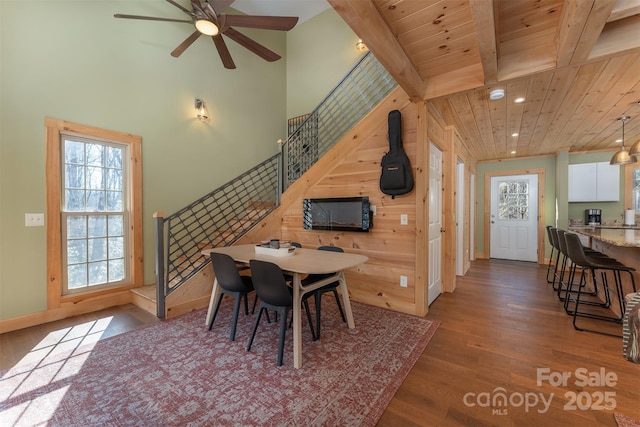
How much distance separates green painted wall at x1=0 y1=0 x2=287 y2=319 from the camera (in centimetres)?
254

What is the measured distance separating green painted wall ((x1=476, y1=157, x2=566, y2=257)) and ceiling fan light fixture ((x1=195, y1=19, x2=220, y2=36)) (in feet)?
20.6

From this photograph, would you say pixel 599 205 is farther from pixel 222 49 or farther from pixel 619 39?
pixel 222 49

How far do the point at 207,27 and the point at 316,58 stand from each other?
336 cm

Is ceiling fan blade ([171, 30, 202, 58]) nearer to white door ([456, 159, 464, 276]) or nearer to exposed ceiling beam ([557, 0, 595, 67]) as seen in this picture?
exposed ceiling beam ([557, 0, 595, 67])

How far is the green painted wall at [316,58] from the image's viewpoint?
5.22m

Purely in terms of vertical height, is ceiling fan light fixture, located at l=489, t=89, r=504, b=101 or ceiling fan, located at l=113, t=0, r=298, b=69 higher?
ceiling fan, located at l=113, t=0, r=298, b=69

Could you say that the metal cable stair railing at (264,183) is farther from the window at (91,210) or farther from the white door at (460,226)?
the white door at (460,226)

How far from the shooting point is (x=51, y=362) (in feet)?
6.48

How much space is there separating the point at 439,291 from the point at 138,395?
3427 millimetres

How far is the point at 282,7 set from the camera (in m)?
5.15

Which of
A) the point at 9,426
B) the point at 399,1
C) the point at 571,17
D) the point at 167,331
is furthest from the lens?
the point at 167,331

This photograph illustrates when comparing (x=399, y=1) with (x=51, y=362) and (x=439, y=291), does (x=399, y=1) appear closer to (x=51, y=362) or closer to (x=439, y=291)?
(x=439, y=291)

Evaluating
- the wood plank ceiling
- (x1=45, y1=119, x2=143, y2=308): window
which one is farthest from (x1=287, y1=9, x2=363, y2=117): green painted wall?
(x1=45, y1=119, x2=143, y2=308): window

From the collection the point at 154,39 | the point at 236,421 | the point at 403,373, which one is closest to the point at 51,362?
the point at 236,421
